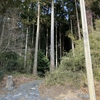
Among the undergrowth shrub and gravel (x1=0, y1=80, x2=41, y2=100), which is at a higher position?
the undergrowth shrub

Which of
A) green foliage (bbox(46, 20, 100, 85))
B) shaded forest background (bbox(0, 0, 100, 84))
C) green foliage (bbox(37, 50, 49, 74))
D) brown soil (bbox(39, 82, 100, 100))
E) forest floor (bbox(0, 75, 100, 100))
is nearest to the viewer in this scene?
forest floor (bbox(0, 75, 100, 100))

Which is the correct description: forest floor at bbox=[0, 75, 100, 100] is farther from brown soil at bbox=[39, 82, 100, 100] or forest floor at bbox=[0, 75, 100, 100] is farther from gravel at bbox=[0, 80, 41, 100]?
gravel at bbox=[0, 80, 41, 100]

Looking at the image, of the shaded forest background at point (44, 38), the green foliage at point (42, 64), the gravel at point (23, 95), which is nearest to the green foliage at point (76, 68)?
the shaded forest background at point (44, 38)

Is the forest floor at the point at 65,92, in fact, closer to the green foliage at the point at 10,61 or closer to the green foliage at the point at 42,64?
the green foliage at the point at 10,61

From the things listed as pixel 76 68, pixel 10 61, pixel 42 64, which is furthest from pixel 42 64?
pixel 76 68

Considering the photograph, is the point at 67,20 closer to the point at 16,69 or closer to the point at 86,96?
the point at 16,69

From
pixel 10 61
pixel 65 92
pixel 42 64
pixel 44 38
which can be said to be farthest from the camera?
pixel 44 38

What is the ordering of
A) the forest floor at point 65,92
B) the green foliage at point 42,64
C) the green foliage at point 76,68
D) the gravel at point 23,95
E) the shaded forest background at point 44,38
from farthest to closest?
the green foliage at point 42,64
the shaded forest background at point 44,38
the green foliage at point 76,68
the gravel at point 23,95
the forest floor at point 65,92

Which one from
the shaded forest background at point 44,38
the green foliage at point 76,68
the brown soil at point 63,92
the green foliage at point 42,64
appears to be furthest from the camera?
the green foliage at point 42,64

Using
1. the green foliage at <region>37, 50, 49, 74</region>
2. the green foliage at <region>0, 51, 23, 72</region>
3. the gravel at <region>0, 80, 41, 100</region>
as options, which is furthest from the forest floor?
the green foliage at <region>37, 50, 49, 74</region>

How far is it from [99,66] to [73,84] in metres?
1.74

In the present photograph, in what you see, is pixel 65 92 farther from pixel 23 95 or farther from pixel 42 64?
pixel 42 64

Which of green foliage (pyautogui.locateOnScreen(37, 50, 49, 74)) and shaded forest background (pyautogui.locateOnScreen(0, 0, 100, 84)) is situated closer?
shaded forest background (pyautogui.locateOnScreen(0, 0, 100, 84))

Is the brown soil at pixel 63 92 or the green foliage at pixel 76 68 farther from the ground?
the green foliage at pixel 76 68
